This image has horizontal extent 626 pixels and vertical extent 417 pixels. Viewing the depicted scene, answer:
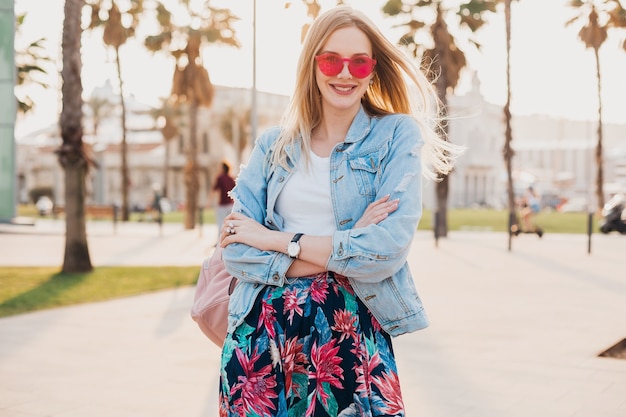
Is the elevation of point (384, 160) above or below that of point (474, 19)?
below

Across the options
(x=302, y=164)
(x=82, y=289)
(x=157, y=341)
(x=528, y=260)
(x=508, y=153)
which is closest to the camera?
(x=302, y=164)

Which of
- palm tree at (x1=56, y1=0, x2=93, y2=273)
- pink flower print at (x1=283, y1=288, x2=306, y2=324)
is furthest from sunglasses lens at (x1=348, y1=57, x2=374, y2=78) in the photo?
palm tree at (x1=56, y1=0, x2=93, y2=273)

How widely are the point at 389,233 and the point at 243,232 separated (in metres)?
0.46

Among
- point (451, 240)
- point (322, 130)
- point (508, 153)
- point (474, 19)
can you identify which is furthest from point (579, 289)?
point (508, 153)

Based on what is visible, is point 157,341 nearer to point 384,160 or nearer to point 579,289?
point 384,160

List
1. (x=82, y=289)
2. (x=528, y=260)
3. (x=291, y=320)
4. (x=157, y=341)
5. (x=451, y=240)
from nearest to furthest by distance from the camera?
(x=291, y=320), (x=157, y=341), (x=82, y=289), (x=528, y=260), (x=451, y=240)

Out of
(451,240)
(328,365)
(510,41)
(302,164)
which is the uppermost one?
(510,41)

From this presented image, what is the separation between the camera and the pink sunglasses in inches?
103

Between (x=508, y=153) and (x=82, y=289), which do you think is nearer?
(x=82, y=289)

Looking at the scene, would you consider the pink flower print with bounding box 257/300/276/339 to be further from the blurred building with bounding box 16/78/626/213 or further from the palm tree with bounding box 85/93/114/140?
the palm tree with bounding box 85/93/114/140

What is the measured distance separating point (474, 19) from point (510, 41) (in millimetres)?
1600

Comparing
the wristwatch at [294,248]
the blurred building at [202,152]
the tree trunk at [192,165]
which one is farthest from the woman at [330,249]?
the blurred building at [202,152]

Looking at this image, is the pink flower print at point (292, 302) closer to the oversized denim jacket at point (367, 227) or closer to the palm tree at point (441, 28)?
the oversized denim jacket at point (367, 227)

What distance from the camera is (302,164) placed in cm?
263
